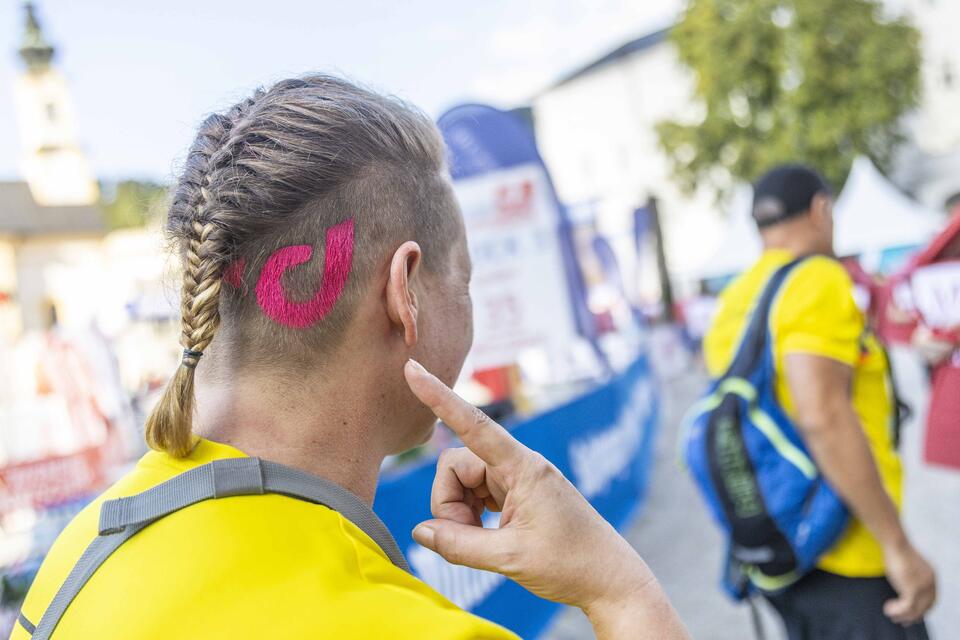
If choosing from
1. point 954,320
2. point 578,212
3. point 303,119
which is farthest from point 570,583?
point 578,212

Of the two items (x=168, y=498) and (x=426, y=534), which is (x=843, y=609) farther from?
(x=168, y=498)

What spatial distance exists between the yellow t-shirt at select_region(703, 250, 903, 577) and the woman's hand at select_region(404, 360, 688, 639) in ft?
4.93

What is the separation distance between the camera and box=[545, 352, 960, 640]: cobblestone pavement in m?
4.47

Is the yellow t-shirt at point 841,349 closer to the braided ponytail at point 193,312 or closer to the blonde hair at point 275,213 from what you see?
the blonde hair at point 275,213

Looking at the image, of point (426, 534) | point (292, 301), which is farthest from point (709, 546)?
point (292, 301)

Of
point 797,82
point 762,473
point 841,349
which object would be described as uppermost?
point 797,82

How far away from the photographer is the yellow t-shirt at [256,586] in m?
0.84

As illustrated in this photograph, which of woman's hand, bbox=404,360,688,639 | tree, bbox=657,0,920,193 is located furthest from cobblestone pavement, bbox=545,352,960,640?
tree, bbox=657,0,920,193

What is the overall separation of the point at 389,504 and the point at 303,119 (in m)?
2.50

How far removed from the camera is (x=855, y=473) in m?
2.28

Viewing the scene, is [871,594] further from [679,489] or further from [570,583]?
[679,489]

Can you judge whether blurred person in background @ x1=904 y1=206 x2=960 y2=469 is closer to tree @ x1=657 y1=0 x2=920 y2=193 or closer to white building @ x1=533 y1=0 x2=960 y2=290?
tree @ x1=657 y1=0 x2=920 y2=193

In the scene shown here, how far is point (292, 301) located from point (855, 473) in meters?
1.83

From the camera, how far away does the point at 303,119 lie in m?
1.11
